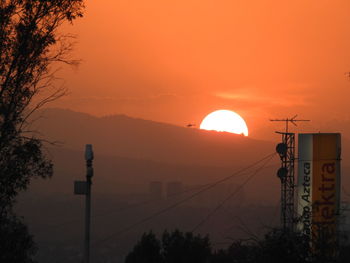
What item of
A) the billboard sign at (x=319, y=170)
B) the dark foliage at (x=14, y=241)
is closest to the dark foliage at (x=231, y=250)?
the billboard sign at (x=319, y=170)

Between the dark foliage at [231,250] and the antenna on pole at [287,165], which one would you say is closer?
the dark foliage at [231,250]

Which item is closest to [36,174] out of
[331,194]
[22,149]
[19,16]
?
[22,149]

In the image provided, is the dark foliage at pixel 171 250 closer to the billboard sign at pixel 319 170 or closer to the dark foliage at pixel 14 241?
the billboard sign at pixel 319 170

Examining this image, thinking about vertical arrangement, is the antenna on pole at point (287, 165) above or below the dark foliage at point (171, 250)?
above

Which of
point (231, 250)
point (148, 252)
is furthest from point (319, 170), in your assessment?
point (231, 250)

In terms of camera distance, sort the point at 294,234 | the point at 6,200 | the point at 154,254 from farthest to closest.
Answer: the point at 154,254, the point at 6,200, the point at 294,234

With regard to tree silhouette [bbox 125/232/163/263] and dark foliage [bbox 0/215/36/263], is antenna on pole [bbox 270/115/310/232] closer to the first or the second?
tree silhouette [bbox 125/232/163/263]

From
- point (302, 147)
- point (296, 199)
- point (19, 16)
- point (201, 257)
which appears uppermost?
point (19, 16)

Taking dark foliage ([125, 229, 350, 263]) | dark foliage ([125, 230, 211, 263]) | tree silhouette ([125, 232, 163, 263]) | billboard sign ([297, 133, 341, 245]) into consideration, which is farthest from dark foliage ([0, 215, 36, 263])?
tree silhouette ([125, 232, 163, 263])

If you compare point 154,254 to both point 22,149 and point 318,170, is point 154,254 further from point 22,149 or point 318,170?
point 22,149

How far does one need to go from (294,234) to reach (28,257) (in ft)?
39.1

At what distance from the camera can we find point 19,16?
30.5m

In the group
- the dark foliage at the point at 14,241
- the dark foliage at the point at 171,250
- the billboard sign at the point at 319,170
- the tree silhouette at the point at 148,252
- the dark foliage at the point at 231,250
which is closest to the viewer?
the dark foliage at the point at 231,250

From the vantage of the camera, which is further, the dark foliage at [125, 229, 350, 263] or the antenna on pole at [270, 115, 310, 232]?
the antenna on pole at [270, 115, 310, 232]
